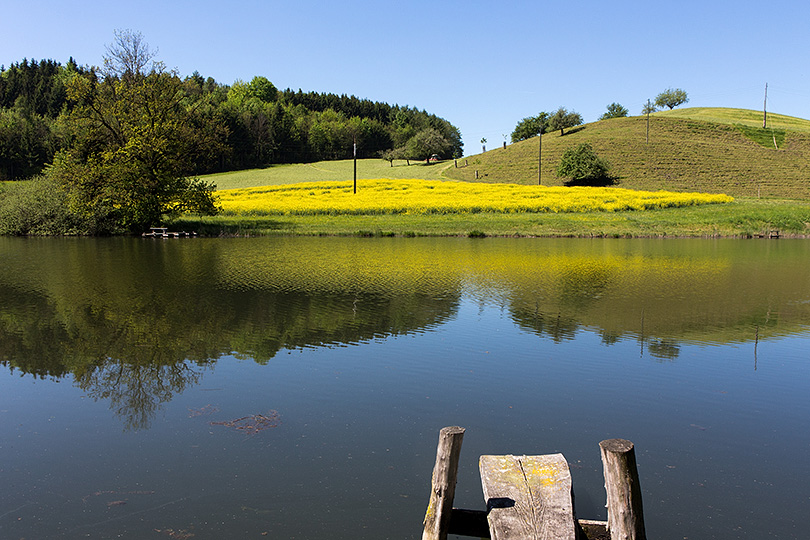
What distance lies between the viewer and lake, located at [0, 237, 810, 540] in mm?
5633

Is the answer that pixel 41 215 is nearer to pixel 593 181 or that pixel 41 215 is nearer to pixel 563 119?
pixel 593 181

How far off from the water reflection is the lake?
0.09 meters

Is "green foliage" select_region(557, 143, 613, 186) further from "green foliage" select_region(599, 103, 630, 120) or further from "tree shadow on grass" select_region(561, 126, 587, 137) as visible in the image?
"green foliage" select_region(599, 103, 630, 120)

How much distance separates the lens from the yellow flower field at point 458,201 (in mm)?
48656

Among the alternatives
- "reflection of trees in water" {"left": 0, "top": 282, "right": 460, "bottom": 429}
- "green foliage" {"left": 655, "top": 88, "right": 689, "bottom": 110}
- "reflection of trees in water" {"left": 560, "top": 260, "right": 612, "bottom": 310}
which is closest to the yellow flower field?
"reflection of trees in water" {"left": 560, "top": 260, "right": 612, "bottom": 310}

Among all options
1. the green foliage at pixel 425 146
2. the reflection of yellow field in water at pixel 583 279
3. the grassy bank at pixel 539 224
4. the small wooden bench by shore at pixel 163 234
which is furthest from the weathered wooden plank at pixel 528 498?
the green foliage at pixel 425 146

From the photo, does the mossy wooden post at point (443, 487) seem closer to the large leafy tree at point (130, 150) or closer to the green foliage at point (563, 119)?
the large leafy tree at point (130, 150)

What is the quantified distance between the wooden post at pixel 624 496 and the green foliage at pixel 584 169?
67.5 metres

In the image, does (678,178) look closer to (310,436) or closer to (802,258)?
(802,258)

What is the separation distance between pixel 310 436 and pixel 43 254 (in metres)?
27.1

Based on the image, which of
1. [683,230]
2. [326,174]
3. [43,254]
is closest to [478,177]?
[326,174]

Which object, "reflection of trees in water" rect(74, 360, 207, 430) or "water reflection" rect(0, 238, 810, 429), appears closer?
"reflection of trees in water" rect(74, 360, 207, 430)

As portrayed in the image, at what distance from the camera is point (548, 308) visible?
615 inches

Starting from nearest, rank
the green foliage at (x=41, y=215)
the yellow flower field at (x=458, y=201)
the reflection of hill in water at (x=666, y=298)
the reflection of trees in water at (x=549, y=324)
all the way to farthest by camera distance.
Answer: the reflection of trees in water at (x=549, y=324) < the reflection of hill in water at (x=666, y=298) < the green foliage at (x=41, y=215) < the yellow flower field at (x=458, y=201)
